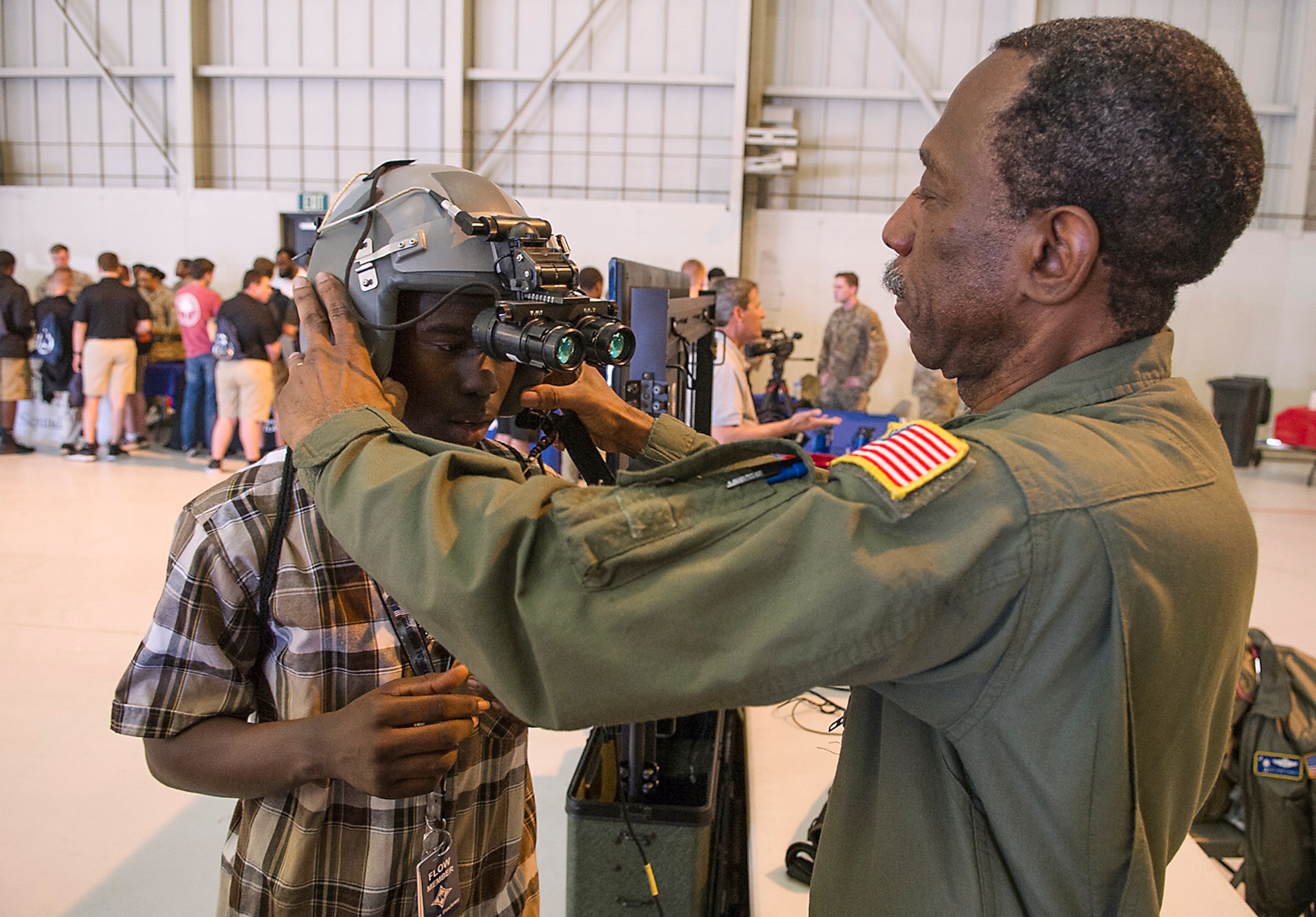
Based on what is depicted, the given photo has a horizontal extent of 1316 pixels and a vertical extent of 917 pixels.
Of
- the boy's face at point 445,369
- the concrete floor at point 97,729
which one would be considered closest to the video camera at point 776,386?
Result: the concrete floor at point 97,729

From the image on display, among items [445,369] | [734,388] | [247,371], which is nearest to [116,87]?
[247,371]

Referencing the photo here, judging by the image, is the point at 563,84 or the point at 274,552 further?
the point at 563,84

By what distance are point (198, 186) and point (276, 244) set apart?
1206mm

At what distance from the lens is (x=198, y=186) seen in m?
11.0

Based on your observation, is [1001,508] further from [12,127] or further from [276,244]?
[12,127]

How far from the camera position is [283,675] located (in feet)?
3.89

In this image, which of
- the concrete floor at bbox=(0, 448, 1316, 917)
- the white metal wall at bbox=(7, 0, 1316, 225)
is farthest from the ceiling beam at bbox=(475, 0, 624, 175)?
the concrete floor at bbox=(0, 448, 1316, 917)

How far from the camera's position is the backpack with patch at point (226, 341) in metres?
7.14

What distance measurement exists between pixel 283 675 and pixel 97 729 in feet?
9.01

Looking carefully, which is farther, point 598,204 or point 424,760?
point 598,204

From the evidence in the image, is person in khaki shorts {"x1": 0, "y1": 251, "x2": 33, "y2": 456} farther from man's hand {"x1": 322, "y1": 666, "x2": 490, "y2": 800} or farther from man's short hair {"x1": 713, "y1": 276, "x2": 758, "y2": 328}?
man's hand {"x1": 322, "y1": 666, "x2": 490, "y2": 800}

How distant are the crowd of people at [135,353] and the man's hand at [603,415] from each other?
6326 mm

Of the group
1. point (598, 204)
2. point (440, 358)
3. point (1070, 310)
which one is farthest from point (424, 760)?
point (598, 204)

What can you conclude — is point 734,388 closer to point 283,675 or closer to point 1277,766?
point 1277,766
